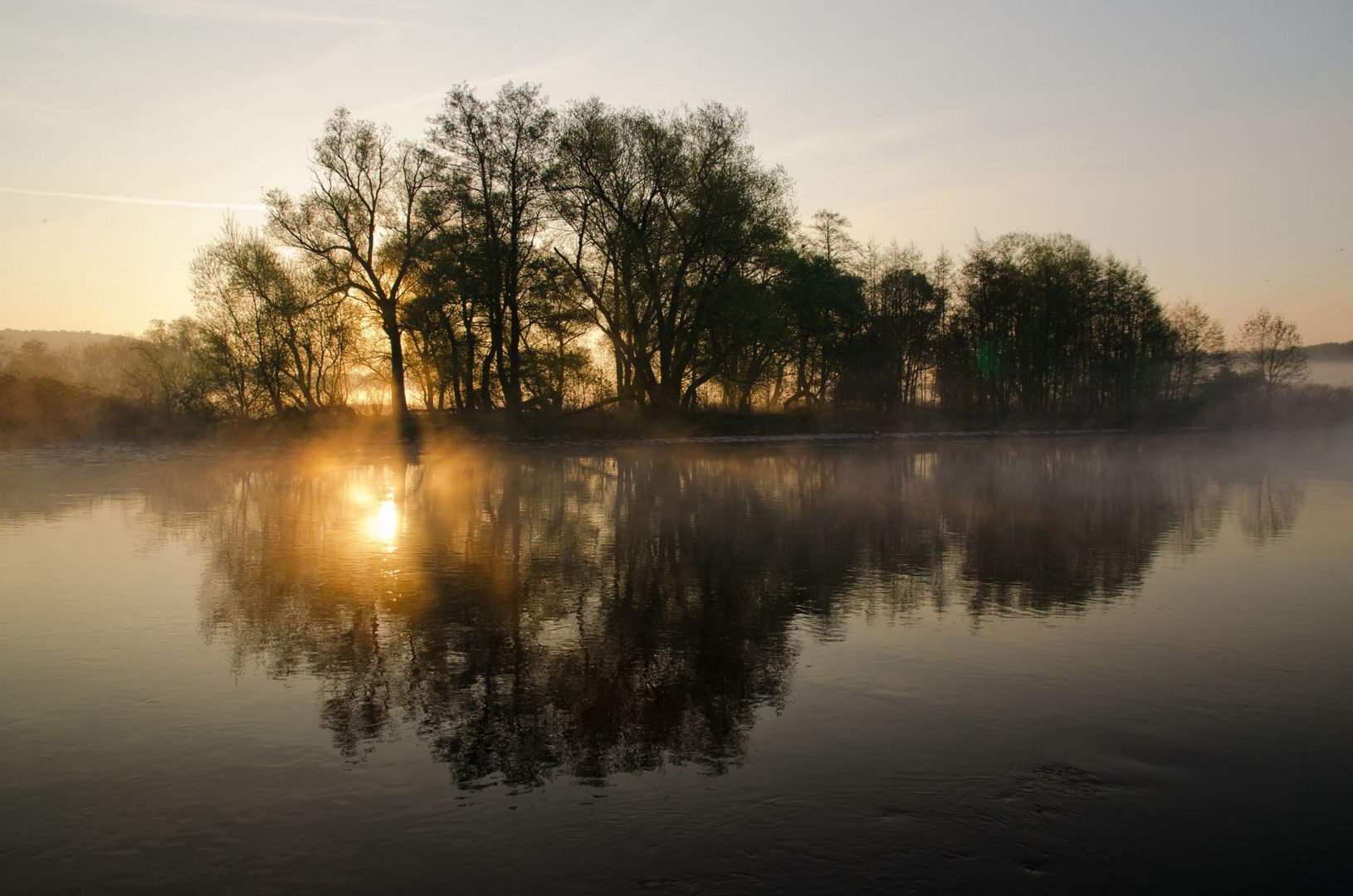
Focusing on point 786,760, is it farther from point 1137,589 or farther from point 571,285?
point 571,285

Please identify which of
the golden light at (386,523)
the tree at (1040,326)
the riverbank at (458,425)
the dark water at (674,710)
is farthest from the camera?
the tree at (1040,326)

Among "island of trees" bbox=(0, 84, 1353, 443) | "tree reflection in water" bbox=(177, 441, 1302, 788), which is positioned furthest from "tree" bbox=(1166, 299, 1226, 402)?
"tree reflection in water" bbox=(177, 441, 1302, 788)

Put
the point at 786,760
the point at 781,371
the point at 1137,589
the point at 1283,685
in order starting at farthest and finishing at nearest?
the point at 781,371 → the point at 1137,589 → the point at 1283,685 → the point at 786,760

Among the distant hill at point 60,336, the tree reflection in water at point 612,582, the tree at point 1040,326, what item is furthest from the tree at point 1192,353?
the distant hill at point 60,336

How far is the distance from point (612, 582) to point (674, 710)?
5.01 m

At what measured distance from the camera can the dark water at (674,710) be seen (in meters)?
5.18

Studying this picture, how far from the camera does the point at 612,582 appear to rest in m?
12.3

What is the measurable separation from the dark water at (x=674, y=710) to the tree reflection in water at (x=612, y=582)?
0.06 meters

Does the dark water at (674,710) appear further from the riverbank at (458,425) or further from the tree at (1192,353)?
the tree at (1192,353)

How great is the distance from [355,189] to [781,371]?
32.0 meters

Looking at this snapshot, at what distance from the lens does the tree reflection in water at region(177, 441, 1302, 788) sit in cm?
721

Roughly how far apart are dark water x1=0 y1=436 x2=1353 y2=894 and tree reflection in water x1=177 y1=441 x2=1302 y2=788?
65 mm

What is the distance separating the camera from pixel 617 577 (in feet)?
41.6

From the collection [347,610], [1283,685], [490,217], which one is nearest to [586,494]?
[347,610]
